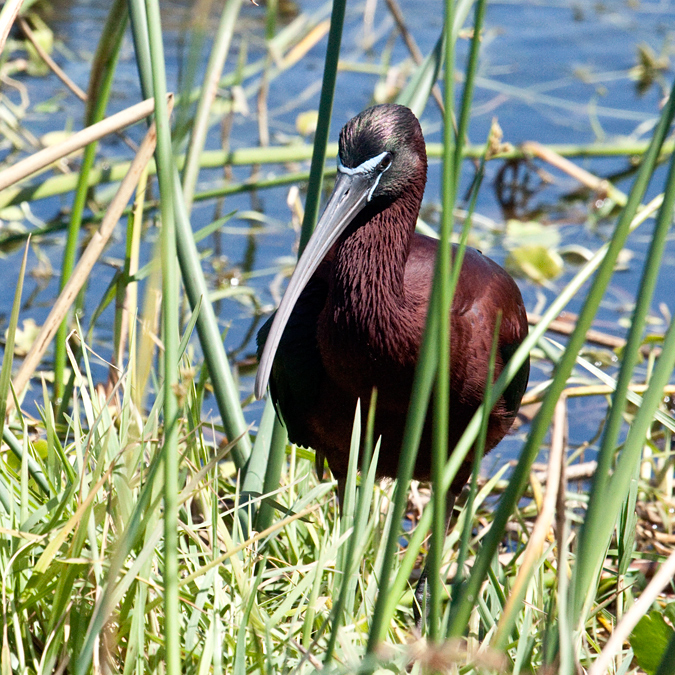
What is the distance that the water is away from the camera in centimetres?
385

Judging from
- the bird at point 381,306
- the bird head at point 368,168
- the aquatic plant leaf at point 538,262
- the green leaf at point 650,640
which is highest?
the bird head at point 368,168

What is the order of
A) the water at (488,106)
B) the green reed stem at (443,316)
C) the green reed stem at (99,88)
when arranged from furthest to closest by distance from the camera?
1. the water at (488,106)
2. the green reed stem at (99,88)
3. the green reed stem at (443,316)

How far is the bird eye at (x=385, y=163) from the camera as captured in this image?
2000 millimetres

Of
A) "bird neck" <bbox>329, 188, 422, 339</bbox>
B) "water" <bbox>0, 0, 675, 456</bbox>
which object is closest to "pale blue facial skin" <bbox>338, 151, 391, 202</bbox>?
"bird neck" <bbox>329, 188, 422, 339</bbox>

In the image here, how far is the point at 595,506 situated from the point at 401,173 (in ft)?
3.84

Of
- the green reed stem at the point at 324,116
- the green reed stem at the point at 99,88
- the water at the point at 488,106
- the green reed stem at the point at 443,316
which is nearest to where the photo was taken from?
the green reed stem at the point at 443,316

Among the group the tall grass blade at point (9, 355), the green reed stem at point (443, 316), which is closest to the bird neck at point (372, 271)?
the tall grass blade at point (9, 355)

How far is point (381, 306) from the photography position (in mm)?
2006

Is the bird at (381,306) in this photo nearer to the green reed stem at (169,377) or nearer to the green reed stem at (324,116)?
the green reed stem at (324,116)

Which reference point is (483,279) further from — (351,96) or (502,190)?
(351,96)

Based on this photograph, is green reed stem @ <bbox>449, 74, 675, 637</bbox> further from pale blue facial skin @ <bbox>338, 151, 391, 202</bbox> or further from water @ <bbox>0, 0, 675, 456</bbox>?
water @ <bbox>0, 0, 675, 456</bbox>

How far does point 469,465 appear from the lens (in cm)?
225

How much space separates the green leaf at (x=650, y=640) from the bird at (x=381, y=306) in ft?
1.98

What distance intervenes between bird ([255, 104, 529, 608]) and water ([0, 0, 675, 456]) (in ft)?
3.33
